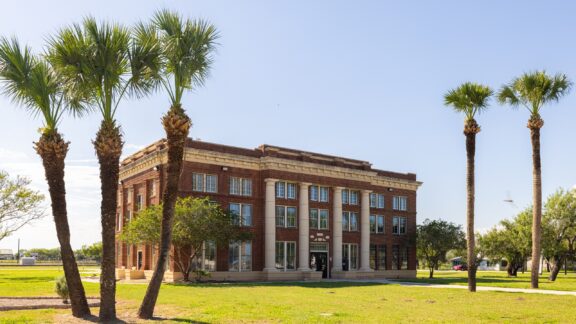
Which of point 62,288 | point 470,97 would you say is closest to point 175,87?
point 62,288

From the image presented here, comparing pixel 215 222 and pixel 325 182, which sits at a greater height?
pixel 325 182

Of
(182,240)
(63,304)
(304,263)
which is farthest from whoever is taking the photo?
(304,263)

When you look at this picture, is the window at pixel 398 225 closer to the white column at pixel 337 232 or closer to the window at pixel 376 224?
the window at pixel 376 224

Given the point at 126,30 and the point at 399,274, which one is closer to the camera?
the point at 126,30

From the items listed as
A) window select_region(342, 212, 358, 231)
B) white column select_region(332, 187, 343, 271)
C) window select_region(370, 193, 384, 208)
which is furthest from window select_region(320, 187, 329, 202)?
window select_region(370, 193, 384, 208)

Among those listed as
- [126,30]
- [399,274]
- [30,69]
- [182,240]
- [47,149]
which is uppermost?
[126,30]

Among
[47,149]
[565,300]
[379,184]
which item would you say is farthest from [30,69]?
[379,184]

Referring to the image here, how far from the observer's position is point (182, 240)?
4150 cm

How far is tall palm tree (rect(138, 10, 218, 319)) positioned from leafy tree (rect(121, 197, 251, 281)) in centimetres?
2171

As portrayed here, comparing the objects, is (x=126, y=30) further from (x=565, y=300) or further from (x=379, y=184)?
(x=379, y=184)

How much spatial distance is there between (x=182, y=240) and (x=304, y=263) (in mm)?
13168

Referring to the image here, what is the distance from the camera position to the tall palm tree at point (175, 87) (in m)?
18.9

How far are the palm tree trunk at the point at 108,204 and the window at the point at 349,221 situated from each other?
128 feet

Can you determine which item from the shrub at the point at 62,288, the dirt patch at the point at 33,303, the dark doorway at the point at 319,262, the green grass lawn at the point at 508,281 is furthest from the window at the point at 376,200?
the shrub at the point at 62,288
